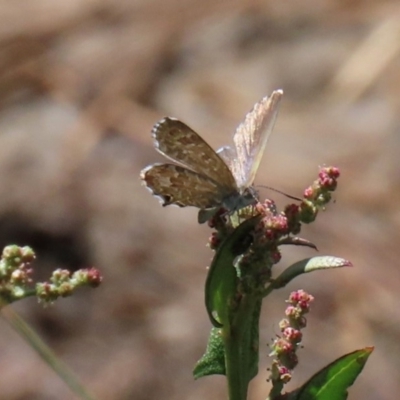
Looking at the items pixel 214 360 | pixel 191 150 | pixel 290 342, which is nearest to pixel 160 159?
pixel 191 150

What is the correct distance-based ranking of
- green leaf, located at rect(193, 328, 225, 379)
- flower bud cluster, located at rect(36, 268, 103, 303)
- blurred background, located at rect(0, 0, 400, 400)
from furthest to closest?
1. blurred background, located at rect(0, 0, 400, 400)
2. green leaf, located at rect(193, 328, 225, 379)
3. flower bud cluster, located at rect(36, 268, 103, 303)

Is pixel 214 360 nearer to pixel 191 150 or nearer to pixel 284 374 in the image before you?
pixel 284 374

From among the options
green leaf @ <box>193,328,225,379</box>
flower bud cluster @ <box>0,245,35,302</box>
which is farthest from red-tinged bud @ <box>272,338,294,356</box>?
flower bud cluster @ <box>0,245,35,302</box>

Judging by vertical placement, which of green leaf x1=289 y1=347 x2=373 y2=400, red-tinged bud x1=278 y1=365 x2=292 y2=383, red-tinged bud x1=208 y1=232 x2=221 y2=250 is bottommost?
green leaf x1=289 y1=347 x2=373 y2=400

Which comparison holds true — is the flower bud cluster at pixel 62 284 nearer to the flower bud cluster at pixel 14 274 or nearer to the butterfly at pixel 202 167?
the flower bud cluster at pixel 14 274

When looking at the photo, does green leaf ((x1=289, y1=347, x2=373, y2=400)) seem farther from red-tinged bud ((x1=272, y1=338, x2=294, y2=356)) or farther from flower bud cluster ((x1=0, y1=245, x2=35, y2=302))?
flower bud cluster ((x1=0, y1=245, x2=35, y2=302))

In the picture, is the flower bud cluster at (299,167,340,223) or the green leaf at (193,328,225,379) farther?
the green leaf at (193,328,225,379)

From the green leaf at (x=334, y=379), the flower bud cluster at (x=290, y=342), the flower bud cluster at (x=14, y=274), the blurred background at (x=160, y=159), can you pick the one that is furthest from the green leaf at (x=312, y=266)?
the blurred background at (x=160, y=159)
